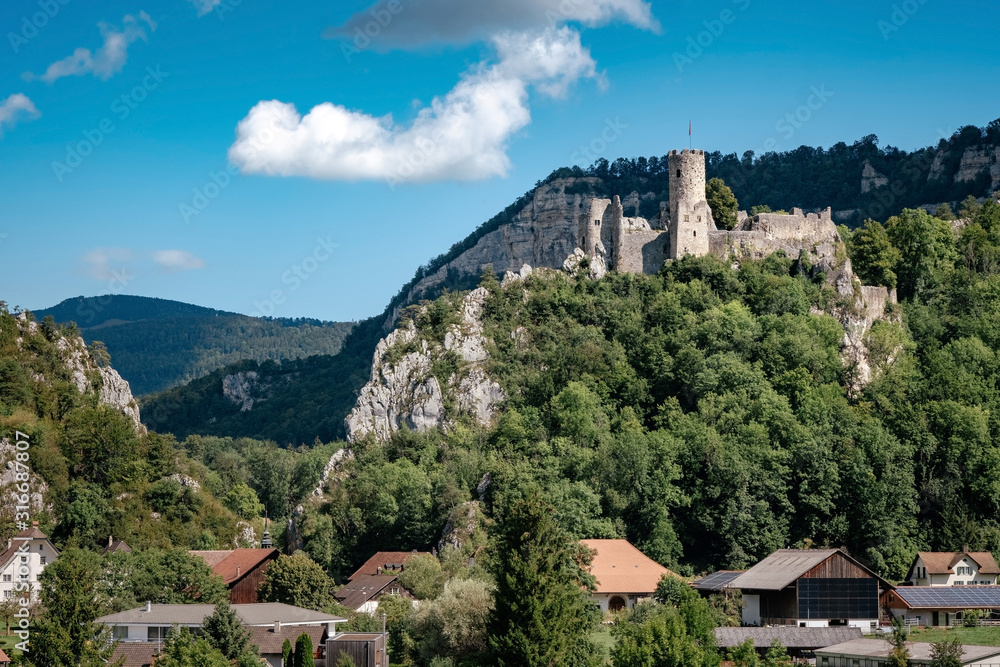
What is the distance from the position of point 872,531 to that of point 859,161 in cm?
10681

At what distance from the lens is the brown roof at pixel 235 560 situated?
73.4m

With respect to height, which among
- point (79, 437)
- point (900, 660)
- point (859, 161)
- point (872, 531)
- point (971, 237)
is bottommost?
point (900, 660)

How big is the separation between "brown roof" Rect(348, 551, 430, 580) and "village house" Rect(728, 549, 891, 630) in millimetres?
17451

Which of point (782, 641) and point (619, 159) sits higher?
point (619, 159)

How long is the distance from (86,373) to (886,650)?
54815 millimetres

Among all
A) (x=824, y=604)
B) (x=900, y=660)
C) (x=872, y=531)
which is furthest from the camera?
(x=872, y=531)

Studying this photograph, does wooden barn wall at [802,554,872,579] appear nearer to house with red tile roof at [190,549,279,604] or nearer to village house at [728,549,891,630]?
village house at [728,549,891,630]

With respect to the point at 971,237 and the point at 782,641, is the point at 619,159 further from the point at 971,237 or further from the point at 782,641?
the point at 782,641

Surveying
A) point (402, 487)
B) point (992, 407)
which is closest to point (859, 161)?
point (992, 407)

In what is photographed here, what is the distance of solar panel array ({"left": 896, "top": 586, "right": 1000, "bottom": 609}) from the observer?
214 feet

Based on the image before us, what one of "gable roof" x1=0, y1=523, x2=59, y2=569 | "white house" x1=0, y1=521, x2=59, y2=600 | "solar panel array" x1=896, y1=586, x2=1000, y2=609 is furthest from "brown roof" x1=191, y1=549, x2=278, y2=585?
"solar panel array" x1=896, y1=586, x2=1000, y2=609

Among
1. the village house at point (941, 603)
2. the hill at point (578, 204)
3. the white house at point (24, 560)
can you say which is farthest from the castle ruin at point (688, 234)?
the hill at point (578, 204)

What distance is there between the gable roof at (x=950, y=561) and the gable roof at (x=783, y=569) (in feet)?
11.1

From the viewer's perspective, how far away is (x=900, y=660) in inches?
2058
